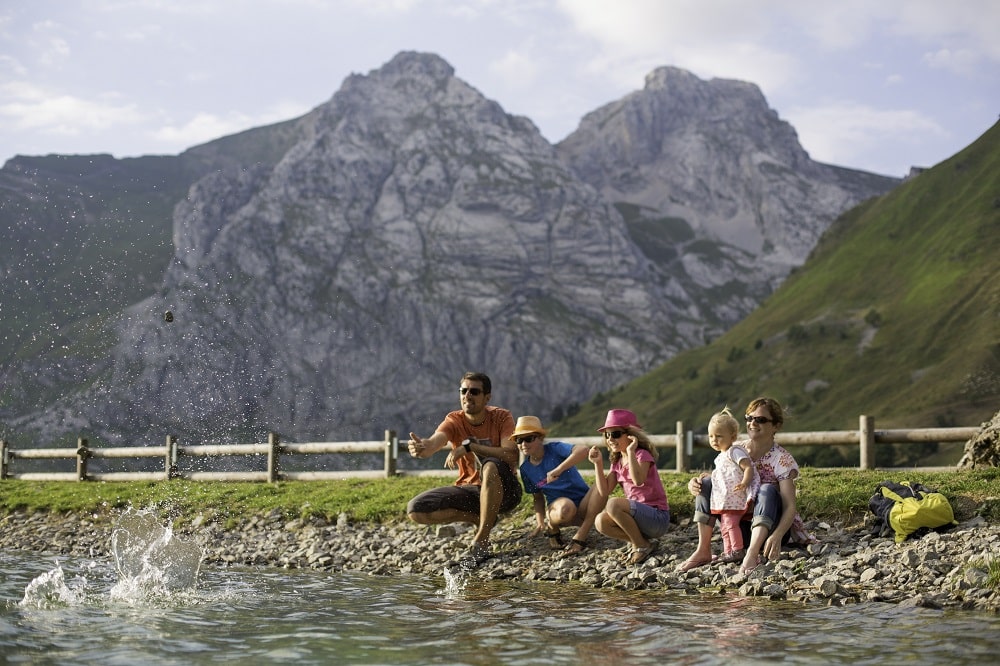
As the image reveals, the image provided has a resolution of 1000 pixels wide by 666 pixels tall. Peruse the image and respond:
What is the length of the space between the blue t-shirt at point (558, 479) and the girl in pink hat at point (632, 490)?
540 mm

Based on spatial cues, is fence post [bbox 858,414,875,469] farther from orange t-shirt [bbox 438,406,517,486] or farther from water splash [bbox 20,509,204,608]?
water splash [bbox 20,509,204,608]

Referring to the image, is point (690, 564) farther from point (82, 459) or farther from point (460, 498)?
point (82, 459)

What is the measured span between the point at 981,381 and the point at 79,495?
387 ft

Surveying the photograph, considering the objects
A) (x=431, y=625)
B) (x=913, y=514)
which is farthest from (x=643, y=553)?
(x=431, y=625)

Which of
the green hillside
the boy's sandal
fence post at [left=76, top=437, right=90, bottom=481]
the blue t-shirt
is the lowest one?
the boy's sandal

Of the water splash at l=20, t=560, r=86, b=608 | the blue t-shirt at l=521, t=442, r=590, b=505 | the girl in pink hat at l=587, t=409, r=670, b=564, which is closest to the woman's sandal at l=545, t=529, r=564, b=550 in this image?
the blue t-shirt at l=521, t=442, r=590, b=505

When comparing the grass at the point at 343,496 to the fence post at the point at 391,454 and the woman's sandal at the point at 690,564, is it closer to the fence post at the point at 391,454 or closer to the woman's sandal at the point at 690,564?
the fence post at the point at 391,454

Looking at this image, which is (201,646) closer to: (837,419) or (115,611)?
(115,611)

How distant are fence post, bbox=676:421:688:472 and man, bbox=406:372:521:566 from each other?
5091 millimetres

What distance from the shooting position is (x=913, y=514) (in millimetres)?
11062

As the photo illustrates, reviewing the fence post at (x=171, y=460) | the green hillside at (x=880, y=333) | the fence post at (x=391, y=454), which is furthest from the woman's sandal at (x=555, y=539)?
the green hillside at (x=880, y=333)

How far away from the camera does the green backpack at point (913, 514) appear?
36.3 feet

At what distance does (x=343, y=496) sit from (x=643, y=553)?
763cm

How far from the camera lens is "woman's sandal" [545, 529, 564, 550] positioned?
12453mm
